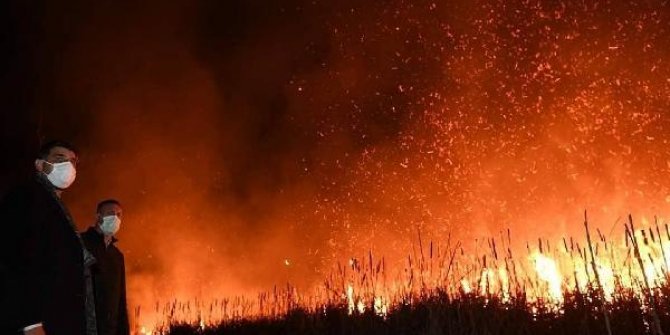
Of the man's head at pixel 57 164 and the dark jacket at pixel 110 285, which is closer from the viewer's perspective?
the man's head at pixel 57 164

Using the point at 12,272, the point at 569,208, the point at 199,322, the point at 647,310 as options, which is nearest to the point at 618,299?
the point at 647,310

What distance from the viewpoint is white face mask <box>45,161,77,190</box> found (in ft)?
9.95

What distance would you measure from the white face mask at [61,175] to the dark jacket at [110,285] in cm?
124

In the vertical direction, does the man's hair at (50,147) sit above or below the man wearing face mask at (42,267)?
above

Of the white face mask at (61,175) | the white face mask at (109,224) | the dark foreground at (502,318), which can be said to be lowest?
the dark foreground at (502,318)

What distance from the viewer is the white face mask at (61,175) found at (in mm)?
3033

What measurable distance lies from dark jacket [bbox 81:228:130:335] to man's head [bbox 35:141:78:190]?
4.07 feet

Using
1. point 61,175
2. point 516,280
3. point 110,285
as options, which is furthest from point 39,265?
point 516,280

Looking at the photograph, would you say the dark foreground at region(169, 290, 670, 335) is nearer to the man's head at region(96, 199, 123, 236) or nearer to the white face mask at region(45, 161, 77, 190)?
the man's head at region(96, 199, 123, 236)

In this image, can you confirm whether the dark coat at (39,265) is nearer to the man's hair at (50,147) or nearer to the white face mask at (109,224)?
the man's hair at (50,147)

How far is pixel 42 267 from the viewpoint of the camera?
2.49 metres

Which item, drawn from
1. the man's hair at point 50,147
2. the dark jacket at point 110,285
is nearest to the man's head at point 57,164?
the man's hair at point 50,147

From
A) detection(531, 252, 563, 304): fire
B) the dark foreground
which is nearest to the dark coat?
the dark foreground

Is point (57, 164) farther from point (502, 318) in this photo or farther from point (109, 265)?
point (502, 318)
